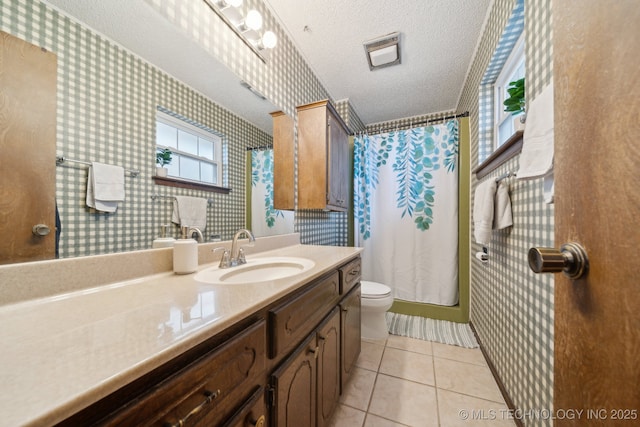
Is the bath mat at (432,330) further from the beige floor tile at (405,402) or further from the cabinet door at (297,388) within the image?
the cabinet door at (297,388)

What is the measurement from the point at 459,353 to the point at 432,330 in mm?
347

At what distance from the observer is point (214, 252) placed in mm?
1105

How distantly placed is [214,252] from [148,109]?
623 mm

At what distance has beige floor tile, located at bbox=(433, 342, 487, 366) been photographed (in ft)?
5.37

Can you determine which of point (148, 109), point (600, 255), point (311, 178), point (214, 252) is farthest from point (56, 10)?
point (311, 178)

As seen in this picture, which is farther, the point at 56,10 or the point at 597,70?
the point at 56,10

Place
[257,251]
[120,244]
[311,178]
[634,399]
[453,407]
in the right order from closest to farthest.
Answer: [634,399] < [120,244] < [453,407] < [257,251] < [311,178]

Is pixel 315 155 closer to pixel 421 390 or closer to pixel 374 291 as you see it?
pixel 374 291

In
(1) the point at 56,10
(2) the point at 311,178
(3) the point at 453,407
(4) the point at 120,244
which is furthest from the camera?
(2) the point at 311,178

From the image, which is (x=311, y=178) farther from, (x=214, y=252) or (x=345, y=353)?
(x=345, y=353)

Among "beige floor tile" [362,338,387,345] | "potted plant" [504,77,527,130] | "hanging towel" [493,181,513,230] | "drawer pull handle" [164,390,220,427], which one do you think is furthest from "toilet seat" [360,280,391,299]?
"drawer pull handle" [164,390,220,427]

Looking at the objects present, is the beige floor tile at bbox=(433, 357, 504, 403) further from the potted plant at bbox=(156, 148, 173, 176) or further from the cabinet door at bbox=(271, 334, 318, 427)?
the potted plant at bbox=(156, 148, 173, 176)

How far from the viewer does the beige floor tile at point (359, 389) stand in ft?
4.23

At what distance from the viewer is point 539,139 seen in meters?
0.86
